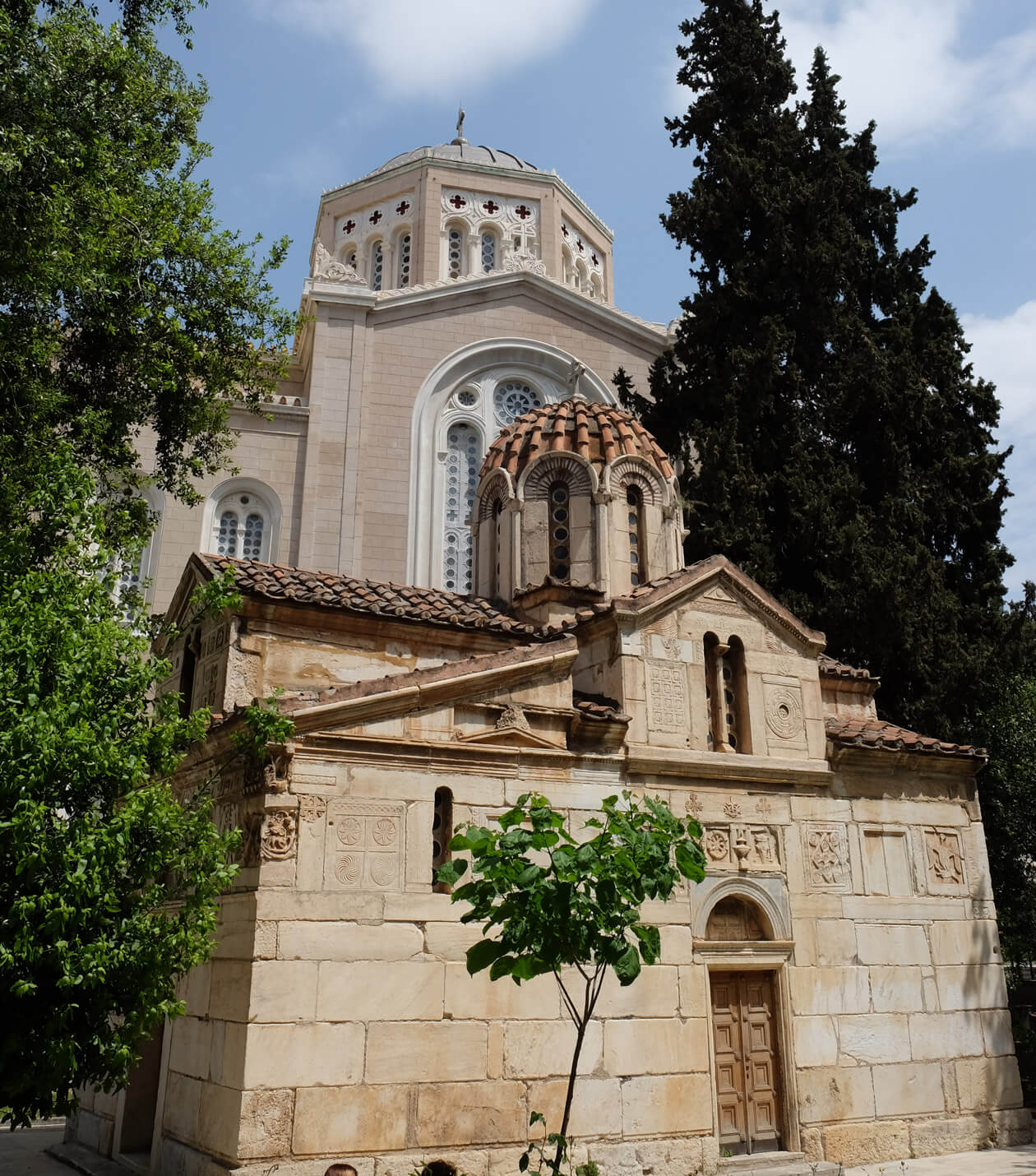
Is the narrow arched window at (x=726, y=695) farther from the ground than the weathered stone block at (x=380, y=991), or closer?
farther from the ground

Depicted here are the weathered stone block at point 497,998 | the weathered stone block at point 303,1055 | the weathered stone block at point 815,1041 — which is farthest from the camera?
the weathered stone block at point 815,1041

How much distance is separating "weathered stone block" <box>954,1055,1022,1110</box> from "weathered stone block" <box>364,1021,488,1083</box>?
5.64 m

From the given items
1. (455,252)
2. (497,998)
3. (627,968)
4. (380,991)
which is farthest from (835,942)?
(455,252)

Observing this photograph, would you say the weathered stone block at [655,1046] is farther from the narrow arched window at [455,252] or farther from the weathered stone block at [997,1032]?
the narrow arched window at [455,252]

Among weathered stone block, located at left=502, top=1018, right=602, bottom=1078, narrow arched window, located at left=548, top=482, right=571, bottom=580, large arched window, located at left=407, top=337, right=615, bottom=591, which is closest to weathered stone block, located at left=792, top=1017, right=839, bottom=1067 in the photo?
weathered stone block, located at left=502, top=1018, right=602, bottom=1078

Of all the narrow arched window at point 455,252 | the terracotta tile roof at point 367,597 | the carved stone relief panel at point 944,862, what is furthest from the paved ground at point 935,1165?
the narrow arched window at point 455,252

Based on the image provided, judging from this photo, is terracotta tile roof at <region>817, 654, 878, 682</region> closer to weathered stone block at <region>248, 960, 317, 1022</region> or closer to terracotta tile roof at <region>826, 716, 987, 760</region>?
terracotta tile roof at <region>826, 716, 987, 760</region>

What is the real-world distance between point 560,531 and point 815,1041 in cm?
685

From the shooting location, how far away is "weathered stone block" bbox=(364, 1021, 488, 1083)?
8.31 m

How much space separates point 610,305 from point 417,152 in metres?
9.05

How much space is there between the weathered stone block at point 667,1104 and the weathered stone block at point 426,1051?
4.98ft

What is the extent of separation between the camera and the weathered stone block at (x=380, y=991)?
27.1 feet

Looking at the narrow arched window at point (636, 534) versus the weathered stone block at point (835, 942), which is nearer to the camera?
the weathered stone block at point (835, 942)

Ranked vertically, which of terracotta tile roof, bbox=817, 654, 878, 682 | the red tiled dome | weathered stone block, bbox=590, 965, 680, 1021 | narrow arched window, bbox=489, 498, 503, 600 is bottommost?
weathered stone block, bbox=590, 965, 680, 1021
